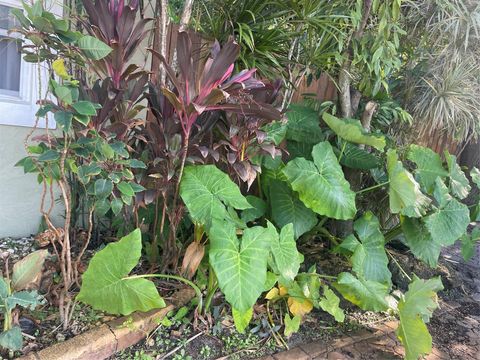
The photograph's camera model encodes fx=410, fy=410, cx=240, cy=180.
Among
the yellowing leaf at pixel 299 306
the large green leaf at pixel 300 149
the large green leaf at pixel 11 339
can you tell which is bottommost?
the yellowing leaf at pixel 299 306

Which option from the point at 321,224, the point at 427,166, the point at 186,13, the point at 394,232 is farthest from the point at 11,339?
the point at 427,166

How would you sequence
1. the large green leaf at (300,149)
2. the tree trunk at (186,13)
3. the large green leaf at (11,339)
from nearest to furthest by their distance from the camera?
the large green leaf at (11,339) < the tree trunk at (186,13) < the large green leaf at (300,149)

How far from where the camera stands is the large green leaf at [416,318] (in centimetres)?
206

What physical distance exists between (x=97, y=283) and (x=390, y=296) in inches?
64.3

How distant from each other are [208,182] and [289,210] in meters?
0.66

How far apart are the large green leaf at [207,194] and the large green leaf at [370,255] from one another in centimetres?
83

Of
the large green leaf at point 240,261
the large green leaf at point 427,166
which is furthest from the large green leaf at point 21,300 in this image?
the large green leaf at point 427,166

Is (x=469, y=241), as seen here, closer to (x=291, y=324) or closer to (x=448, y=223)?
(x=448, y=223)

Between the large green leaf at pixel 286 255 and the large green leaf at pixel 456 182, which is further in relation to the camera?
the large green leaf at pixel 456 182

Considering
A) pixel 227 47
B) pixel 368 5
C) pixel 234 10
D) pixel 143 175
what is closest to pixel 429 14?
pixel 368 5

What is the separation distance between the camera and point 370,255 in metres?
2.58

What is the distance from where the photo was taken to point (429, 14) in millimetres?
3234

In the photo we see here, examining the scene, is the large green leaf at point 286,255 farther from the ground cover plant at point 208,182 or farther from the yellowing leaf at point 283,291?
the yellowing leaf at point 283,291

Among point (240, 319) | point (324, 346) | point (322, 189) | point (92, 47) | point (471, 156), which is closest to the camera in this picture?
point (92, 47)
